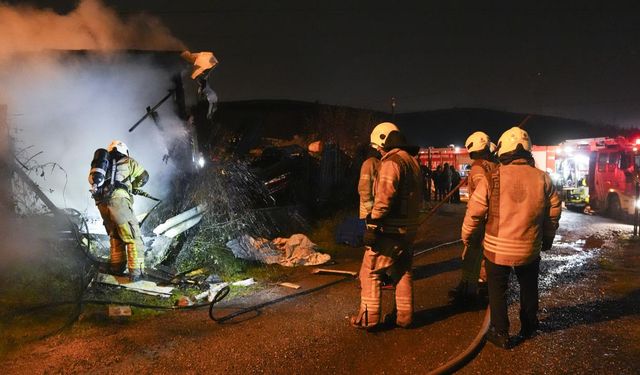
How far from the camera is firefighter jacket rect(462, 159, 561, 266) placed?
4.18m

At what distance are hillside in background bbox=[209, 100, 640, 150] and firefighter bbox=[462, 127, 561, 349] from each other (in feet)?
30.8

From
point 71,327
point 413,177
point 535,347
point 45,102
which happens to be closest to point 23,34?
point 45,102

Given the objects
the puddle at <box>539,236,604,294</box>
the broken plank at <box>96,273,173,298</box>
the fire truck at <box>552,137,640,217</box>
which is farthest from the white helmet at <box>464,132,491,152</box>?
the fire truck at <box>552,137,640,217</box>

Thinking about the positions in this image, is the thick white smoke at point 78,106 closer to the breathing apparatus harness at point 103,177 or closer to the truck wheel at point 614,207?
the breathing apparatus harness at point 103,177

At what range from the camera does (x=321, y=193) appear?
14602mm

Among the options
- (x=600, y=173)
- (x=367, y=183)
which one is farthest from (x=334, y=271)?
(x=600, y=173)

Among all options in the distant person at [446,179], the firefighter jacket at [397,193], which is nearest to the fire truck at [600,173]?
the distant person at [446,179]

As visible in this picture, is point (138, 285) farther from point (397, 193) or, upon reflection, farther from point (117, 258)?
point (397, 193)

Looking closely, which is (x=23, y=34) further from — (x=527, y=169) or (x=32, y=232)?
(x=527, y=169)

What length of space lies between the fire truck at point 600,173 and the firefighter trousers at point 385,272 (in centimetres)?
1185

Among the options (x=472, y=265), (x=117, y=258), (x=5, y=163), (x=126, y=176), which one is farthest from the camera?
(x=5, y=163)

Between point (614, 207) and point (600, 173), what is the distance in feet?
5.03

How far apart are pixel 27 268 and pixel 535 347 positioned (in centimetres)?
614

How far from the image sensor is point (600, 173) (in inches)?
663
